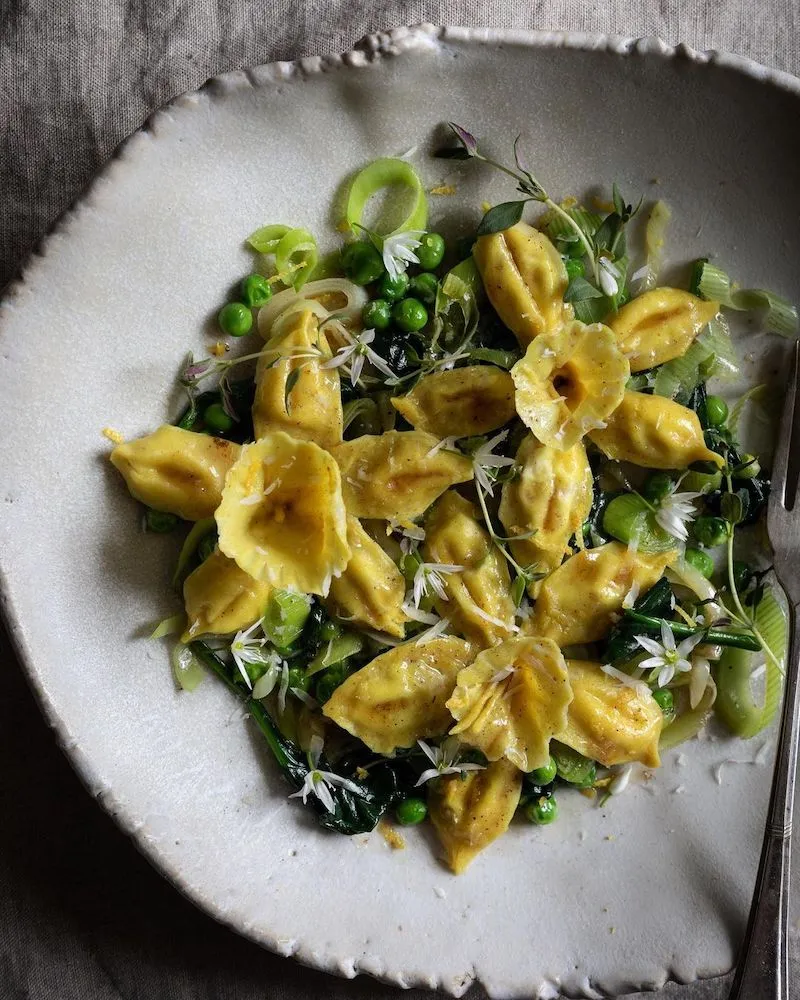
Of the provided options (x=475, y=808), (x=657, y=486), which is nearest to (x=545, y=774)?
(x=475, y=808)

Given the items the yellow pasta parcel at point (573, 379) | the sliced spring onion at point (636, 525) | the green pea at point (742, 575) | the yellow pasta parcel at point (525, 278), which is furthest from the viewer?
the green pea at point (742, 575)

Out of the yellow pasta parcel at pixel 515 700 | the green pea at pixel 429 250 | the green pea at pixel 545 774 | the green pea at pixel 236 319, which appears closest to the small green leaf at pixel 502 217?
the green pea at pixel 429 250

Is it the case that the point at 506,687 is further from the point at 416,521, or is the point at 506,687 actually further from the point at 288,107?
the point at 288,107

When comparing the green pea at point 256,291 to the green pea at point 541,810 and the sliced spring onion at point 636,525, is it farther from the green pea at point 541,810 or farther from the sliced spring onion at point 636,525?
the green pea at point 541,810

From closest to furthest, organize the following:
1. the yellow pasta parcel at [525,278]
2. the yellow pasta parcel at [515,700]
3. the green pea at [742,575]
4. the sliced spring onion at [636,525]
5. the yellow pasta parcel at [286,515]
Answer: the yellow pasta parcel at [286,515], the yellow pasta parcel at [515,700], the yellow pasta parcel at [525,278], the sliced spring onion at [636,525], the green pea at [742,575]

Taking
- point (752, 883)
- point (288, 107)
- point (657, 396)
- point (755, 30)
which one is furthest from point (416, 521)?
point (755, 30)

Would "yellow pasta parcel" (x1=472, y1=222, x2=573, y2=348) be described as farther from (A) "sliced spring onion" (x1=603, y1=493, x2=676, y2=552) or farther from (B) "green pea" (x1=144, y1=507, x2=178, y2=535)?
(B) "green pea" (x1=144, y1=507, x2=178, y2=535)

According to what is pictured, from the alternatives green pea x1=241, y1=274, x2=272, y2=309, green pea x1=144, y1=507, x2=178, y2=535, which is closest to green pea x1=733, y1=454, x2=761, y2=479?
green pea x1=241, y1=274, x2=272, y2=309
